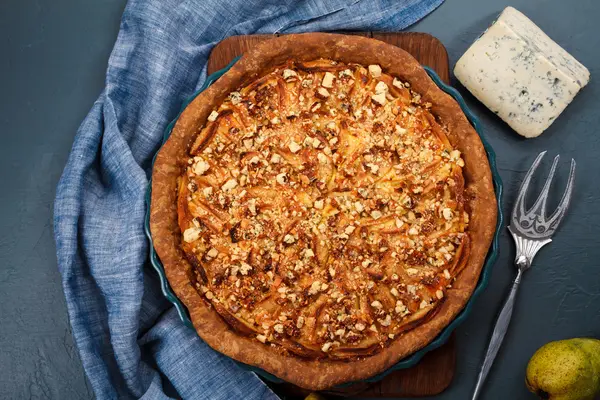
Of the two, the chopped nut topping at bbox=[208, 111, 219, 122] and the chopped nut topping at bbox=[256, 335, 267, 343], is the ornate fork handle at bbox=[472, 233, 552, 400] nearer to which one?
the chopped nut topping at bbox=[256, 335, 267, 343]

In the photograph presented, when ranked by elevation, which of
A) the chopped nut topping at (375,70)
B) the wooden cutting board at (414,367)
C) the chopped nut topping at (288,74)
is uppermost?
the chopped nut topping at (375,70)

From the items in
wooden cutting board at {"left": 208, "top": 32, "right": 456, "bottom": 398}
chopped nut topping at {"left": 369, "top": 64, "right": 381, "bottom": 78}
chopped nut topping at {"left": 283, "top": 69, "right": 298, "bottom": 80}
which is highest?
chopped nut topping at {"left": 369, "top": 64, "right": 381, "bottom": 78}

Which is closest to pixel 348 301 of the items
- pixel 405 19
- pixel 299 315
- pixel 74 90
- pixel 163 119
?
pixel 299 315

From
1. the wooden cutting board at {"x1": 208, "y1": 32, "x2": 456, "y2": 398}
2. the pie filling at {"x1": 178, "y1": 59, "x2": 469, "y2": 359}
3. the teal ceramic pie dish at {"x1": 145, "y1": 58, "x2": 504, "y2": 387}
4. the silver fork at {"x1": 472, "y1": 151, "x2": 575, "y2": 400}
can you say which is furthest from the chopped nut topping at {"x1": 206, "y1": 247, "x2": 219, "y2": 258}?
the silver fork at {"x1": 472, "y1": 151, "x2": 575, "y2": 400}

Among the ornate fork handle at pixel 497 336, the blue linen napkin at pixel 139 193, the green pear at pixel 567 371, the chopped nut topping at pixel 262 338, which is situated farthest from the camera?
the ornate fork handle at pixel 497 336

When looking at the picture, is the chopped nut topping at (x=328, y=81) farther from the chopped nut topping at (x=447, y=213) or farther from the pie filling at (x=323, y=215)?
the chopped nut topping at (x=447, y=213)

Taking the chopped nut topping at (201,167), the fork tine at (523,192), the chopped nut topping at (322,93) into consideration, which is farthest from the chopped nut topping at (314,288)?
the fork tine at (523,192)

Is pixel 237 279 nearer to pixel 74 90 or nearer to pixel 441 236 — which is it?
pixel 441 236
